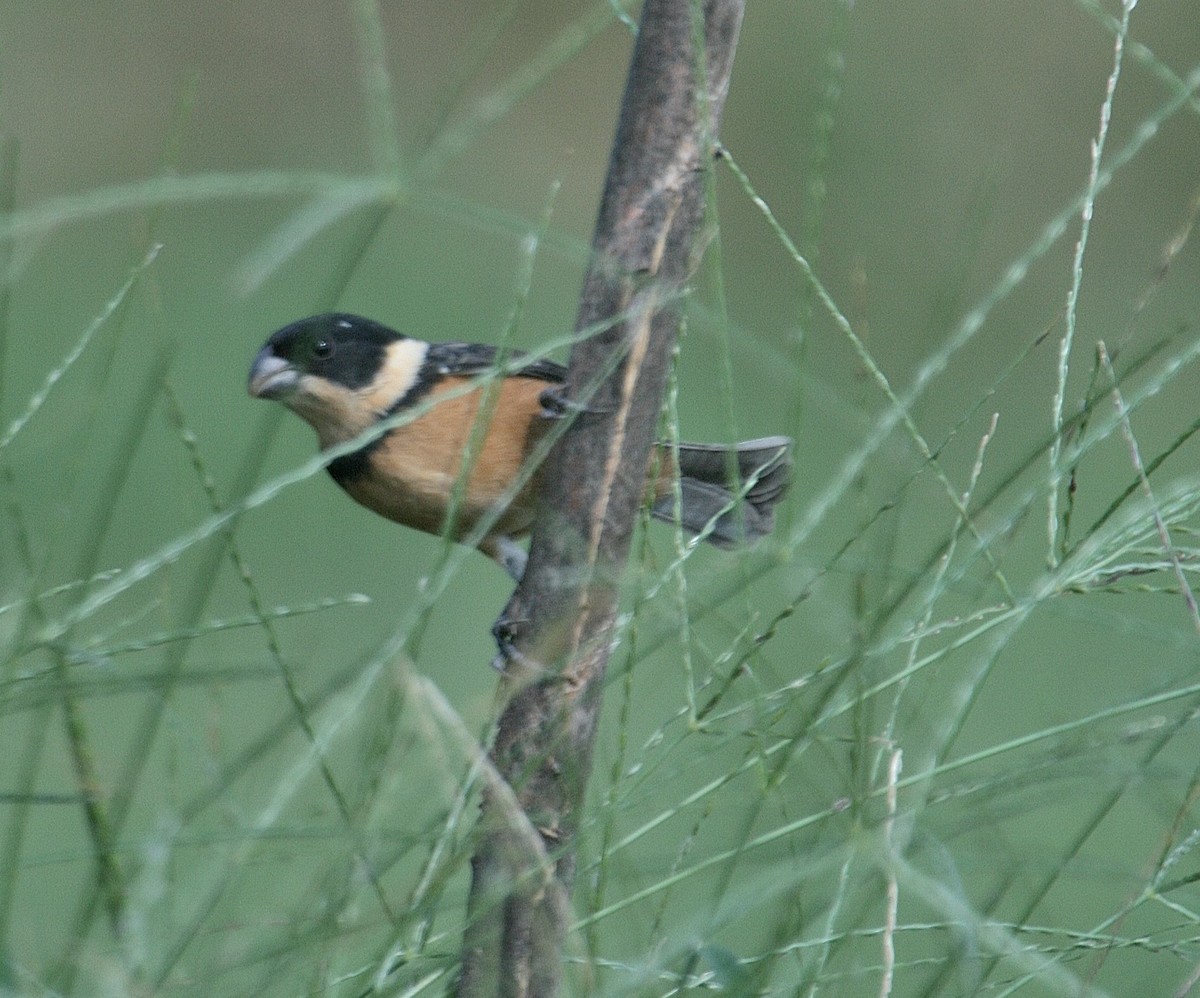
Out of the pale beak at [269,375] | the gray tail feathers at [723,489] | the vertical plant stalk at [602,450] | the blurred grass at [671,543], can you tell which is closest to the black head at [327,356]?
the pale beak at [269,375]

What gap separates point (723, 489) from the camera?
1993 mm

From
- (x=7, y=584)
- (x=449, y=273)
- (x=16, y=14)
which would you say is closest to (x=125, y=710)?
(x=449, y=273)

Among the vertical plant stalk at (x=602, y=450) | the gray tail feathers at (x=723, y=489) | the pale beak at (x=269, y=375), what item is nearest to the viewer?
the vertical plant stalk at (x=602, y=450)

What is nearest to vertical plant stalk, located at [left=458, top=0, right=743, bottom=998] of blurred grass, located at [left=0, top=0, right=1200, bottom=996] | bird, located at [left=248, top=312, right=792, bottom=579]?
blurred grass, located at [left=0, top=0, right=1200, bottom=996]

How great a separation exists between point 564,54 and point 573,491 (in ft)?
1.15

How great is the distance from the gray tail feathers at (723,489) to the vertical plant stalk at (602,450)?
0.62 metres

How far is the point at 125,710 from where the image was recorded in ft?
12.8

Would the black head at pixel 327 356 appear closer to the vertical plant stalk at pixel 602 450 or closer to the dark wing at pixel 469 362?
the dark wing at pixel 469 362

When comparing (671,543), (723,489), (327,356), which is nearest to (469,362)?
(327,356)

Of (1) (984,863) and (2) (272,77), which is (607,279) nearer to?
(1) (984,863)

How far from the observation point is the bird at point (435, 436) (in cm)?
185

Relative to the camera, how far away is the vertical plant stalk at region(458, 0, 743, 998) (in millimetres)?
1047

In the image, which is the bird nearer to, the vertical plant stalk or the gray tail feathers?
the gray tail feathers

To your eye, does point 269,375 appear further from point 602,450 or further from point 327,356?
point 602,450
